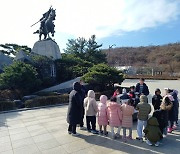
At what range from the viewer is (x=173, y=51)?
72812 mm

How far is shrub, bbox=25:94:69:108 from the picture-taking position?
10.8m

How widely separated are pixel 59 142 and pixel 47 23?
16937 millimetres

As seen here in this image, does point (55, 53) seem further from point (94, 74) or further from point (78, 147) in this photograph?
point (78, 147)

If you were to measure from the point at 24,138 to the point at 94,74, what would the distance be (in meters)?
8.87

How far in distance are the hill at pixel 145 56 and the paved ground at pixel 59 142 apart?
2395 inches

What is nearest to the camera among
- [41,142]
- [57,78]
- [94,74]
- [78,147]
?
[78,147]

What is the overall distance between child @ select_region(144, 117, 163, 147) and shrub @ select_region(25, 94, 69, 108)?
7082 mm

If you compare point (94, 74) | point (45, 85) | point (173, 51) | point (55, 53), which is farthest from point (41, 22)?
point (173, 51)

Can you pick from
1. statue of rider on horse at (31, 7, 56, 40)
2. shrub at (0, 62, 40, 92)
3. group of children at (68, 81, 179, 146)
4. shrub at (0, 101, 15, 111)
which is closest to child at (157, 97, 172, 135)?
group of children at (68, 81, 179, 146)


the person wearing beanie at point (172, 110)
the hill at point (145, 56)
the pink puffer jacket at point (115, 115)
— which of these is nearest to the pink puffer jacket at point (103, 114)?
the pink puffer jacket at point (115, 115)

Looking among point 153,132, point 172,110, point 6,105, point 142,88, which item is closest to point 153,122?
point 153,132

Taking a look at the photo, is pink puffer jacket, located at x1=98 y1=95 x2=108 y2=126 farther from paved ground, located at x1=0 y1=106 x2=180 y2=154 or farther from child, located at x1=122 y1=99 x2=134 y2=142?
child, located at x1=122 y1=99 x2=134 y2=142

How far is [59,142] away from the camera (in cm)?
550

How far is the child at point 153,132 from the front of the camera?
5.10 meters
